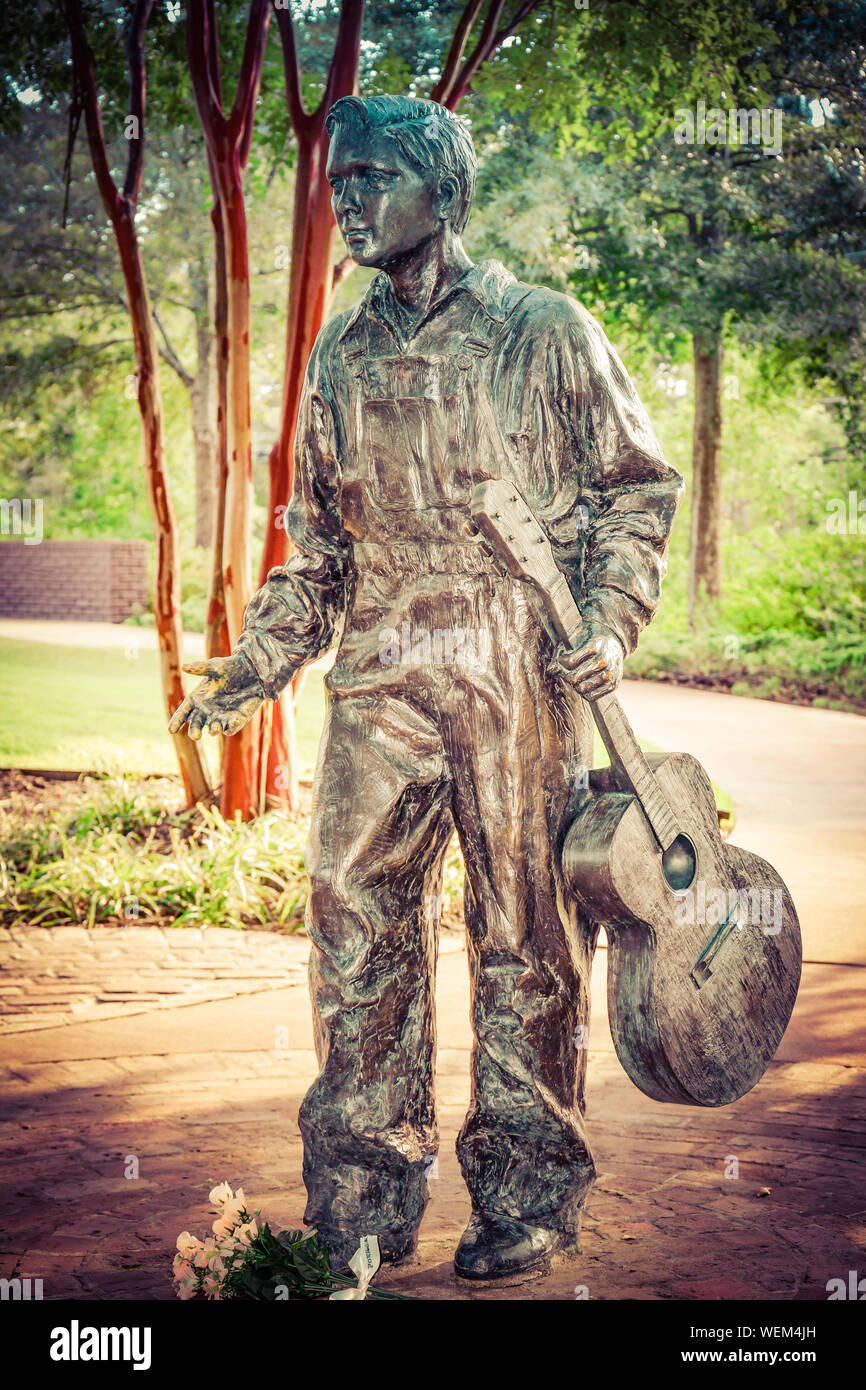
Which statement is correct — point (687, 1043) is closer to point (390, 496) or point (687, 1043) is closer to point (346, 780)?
point (346, 780)

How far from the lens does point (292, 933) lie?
6.67 metres

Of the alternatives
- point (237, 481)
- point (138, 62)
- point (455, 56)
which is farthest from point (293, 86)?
point (237, 481)

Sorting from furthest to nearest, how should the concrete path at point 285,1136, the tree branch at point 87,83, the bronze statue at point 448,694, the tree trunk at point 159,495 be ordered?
the tree trunk at point 159,495
the tree branch at point 87,83
the concrete path at point 285,1136
the bronze statue at point 448,694

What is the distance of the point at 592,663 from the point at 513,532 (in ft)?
0.99

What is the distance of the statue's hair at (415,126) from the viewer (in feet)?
9.50

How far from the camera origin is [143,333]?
8.05m

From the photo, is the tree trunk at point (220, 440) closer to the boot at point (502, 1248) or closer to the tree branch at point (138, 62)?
the tree branch at point (138, 62)

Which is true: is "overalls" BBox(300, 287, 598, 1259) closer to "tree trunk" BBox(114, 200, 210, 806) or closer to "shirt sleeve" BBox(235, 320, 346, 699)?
"shirt sleeve" BBox(235, 320, 346, 699)

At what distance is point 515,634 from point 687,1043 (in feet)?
3.07

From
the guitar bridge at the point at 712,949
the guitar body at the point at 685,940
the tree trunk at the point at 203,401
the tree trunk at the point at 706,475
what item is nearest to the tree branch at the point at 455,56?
the guitar body at the point at 685,940

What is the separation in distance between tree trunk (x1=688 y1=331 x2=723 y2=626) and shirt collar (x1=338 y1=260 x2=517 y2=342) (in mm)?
15199

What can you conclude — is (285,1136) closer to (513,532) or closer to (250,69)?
(513,532)

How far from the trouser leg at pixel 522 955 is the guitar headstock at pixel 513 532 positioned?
9.5 inches

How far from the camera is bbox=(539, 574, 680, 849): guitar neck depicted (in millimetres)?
2895
